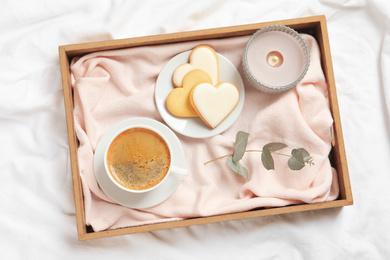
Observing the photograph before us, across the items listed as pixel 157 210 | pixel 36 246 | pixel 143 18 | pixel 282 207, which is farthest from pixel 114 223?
pixel 143 18

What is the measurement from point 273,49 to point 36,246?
0.68 m

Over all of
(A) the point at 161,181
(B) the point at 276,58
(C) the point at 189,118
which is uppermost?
(B) the point at 276,58

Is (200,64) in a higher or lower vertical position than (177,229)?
higher

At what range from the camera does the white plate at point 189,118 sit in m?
0.90

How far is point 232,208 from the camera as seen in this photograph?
0.88 meters

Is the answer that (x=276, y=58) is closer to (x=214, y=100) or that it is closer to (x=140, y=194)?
(x=214, y=100)

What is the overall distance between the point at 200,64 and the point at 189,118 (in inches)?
4.6

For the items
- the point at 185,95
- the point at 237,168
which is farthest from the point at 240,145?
the point at 185,95

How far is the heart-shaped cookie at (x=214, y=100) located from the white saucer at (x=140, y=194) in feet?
0.27

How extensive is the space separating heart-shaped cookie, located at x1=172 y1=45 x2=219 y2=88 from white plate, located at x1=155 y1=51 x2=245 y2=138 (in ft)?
0.06

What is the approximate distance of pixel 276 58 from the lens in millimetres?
909

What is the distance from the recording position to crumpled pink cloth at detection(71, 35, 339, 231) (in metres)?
0.88

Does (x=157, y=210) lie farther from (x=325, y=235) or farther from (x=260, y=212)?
(x=325, y=235)

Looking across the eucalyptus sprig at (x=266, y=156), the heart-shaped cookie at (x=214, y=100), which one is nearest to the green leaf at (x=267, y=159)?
the eucalyptus sprig at (x=266, y=156)
